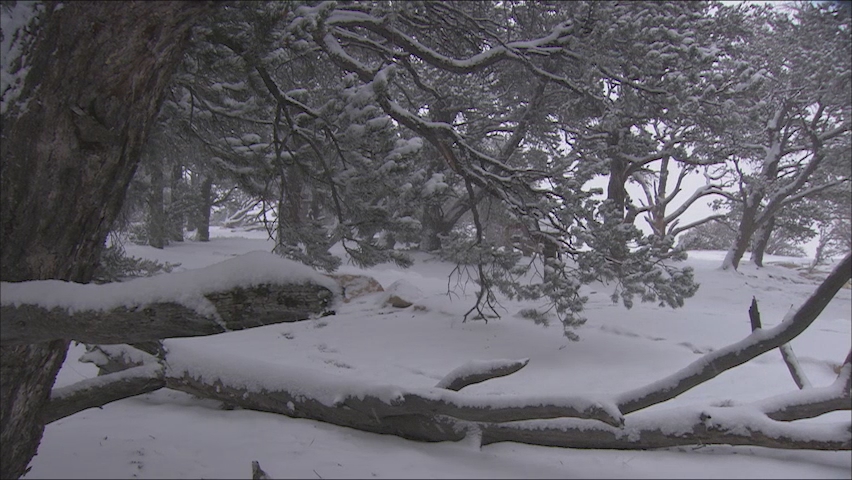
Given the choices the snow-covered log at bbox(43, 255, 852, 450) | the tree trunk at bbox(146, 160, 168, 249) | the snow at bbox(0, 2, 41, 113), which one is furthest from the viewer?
the tree trunk at bbox(146, 160, 168, 249)

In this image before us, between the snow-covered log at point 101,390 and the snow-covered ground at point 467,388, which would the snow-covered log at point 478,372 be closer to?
the snow-covered ground at point 467,388

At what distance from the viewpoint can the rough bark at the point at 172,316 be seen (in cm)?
132

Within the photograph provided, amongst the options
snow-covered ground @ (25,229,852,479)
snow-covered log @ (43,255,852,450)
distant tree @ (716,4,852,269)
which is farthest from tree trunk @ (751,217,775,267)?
snow-covered log @ (43,255,852,450)

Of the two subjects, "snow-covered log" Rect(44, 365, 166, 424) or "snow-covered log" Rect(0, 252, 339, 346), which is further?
"snow-covered log" Rect(44, 365, 166, 424)

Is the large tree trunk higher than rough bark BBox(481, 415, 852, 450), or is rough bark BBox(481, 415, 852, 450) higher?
the large tree trunk

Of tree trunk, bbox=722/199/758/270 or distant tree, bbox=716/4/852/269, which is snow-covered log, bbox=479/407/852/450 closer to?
distant tree, bbox=716/4/852/269

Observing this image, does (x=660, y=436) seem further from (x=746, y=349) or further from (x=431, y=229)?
(x=431, y=229)

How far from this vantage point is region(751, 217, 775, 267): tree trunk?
407 centimetres

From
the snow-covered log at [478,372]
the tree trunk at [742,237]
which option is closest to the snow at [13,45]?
the snow-covered log at [478,372]

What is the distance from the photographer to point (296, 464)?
1912 millimetres

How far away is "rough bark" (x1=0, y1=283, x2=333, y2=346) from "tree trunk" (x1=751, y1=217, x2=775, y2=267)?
13.6 ft

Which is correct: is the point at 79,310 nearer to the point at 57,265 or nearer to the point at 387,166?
the point at 57,265

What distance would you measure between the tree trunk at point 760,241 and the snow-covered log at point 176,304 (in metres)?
4.12

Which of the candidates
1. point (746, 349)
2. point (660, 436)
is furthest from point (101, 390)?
point (746, 349)
